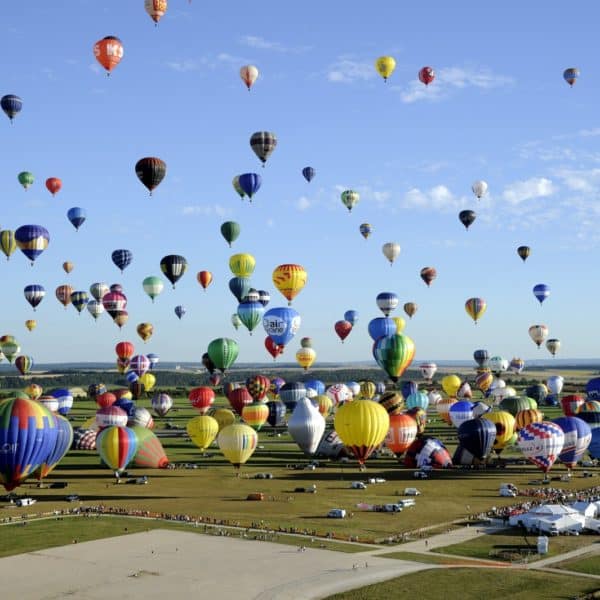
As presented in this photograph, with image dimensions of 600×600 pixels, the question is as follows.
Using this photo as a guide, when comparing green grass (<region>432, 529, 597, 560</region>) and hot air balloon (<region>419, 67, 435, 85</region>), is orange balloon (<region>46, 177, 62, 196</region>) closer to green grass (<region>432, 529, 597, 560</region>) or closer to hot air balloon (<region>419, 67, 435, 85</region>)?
hot air balloon (<region>419, 67, 435, 85</region>)

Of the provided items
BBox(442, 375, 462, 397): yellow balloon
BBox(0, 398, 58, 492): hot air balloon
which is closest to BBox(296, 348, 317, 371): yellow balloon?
BBox(442, 375, 462, 397): yellow balloon

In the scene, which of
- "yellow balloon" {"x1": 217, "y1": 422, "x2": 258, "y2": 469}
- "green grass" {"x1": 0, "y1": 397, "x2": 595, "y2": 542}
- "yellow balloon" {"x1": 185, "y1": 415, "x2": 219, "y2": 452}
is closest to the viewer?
"green grass" {"x1": 0, "y1": 397, "x2": 595, "y2": 542}

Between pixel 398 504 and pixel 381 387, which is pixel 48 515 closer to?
pixel 398 504

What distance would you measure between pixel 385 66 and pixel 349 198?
20751 millimetres

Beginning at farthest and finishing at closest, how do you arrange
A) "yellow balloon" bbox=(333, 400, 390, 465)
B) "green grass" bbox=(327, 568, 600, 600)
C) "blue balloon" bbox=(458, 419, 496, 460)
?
"blue balloon" bbox=(458, 419, 496, 460) < "yellow balloon" bbox=(333, 400, 390, 465) < "green grass" bbox=(327, 568, 600, 600)

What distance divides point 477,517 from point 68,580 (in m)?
22.9

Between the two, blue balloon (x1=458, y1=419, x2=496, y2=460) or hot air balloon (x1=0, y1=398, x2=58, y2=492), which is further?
blue balloon (x1=458, y1=419, x2=496, y2=460)

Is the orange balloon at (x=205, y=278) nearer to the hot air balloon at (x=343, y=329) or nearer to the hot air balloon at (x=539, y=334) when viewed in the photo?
the hot air balloon at (x=343, y=329)

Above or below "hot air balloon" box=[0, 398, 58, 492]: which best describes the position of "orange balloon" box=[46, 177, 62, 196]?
above

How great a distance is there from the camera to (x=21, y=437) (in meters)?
47.5

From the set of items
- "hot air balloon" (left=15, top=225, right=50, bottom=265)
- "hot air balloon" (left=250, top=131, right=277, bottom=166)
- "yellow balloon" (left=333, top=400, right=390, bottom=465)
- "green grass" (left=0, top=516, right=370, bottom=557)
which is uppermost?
"hot air balloon" (left=250, top=131, right=277, bottom=166)

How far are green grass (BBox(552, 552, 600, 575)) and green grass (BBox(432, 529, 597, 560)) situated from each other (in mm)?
1318

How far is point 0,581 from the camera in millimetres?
34469

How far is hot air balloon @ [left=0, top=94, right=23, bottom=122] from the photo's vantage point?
87.3 m
